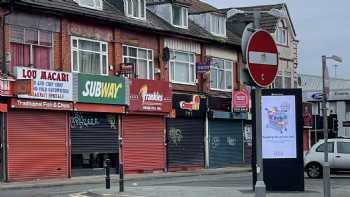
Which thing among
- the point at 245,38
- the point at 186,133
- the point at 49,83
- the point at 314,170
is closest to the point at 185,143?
the point at 186,133

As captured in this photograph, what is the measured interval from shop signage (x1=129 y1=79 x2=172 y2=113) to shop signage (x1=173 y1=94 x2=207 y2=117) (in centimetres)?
107

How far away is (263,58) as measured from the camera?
34.9ft

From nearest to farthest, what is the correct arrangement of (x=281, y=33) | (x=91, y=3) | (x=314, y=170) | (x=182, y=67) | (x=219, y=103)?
(x=314, y=170) < (x=91, y=3) < (x=182, y=67) < (x=219, y=103) < (x=281, y=33)

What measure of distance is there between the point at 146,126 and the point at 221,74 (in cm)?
926

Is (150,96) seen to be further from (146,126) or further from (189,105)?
(189,105)

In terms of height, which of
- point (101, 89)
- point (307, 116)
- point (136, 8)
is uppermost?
point (136, 8)

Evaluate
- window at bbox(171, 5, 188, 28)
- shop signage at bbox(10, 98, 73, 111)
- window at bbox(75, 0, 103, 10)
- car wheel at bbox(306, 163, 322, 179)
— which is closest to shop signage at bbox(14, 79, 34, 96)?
shop signage at bbox(10, 98, 73, 111)

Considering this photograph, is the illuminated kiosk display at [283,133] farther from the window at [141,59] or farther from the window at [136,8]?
the window at [136,8]

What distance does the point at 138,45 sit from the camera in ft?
125

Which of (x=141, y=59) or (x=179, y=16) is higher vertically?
(x=179, y=16)

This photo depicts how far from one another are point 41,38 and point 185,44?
1159 centimetres

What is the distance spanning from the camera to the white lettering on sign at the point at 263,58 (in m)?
10.5

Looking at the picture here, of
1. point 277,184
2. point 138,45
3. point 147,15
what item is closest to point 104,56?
point 138,45

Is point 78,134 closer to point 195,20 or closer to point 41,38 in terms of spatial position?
point 41,38
